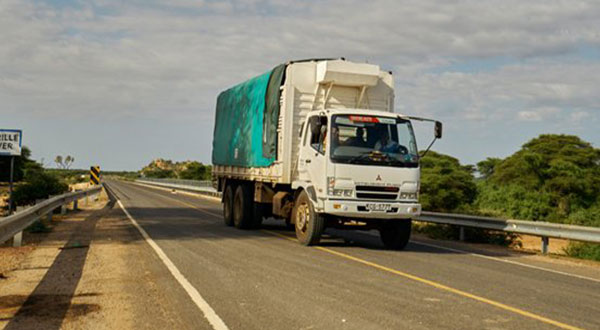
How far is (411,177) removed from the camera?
12.2 meters

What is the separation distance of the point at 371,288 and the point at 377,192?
4147 mm

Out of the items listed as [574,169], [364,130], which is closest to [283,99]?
[364,130]

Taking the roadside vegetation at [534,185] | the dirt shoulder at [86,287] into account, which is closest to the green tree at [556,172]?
the roadside vegetation at [534,185]

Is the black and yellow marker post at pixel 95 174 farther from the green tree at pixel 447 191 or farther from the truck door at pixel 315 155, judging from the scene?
the truck door at pixel 315 155

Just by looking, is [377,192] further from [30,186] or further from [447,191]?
[447,191]

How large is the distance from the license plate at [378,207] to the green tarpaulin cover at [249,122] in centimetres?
313

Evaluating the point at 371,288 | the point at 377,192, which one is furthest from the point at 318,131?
the point at 371,288

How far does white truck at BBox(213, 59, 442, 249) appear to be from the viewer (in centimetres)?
1189

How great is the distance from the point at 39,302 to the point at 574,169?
44781mm

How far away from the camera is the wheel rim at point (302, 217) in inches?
506

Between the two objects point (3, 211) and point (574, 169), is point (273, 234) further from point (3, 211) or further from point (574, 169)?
point (574, 169)

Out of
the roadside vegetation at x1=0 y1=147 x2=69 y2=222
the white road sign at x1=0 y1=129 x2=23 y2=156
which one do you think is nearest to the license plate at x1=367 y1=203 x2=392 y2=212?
the white road sign at x1=0 y1=129 x2=23 y2=156

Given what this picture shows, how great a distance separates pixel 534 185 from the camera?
4566 centimetres

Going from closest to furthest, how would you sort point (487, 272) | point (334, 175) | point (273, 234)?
1. point (487, 272)
2. point (334, 175)
3. point (273, 234)
